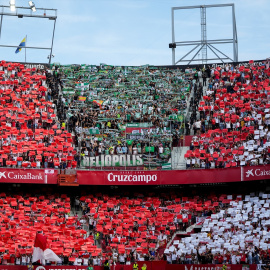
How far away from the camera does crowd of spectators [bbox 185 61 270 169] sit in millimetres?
51031

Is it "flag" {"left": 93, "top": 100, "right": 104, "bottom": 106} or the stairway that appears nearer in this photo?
the stairway

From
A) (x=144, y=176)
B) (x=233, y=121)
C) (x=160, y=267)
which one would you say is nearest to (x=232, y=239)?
(x=160, y=267)

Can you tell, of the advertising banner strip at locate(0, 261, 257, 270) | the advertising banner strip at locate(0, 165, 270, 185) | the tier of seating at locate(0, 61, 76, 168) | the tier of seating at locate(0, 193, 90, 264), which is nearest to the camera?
the advertising banner strip at locate(0, 261, 257, 270)

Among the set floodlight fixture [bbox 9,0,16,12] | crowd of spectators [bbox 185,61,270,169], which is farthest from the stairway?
floodlight fixture [bbox 9,0,16,12]

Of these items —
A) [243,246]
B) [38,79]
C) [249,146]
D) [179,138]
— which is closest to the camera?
[243,246]

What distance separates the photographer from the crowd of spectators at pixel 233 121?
51.0m

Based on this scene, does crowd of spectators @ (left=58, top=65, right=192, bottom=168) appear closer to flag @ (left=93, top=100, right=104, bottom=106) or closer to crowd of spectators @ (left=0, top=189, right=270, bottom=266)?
flag @ (left=93, top=100, right=104, bottom=106)

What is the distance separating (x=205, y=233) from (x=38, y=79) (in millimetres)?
21749

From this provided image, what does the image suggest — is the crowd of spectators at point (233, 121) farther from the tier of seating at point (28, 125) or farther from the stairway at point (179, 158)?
the tier of seating at point (28, 125)

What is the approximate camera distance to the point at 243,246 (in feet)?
145

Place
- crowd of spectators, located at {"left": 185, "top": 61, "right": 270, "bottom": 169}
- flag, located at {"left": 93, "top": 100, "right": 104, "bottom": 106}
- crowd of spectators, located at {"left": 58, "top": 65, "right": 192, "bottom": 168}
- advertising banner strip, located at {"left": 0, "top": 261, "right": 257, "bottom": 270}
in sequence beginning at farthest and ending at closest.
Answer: flag, located at {"left": 93, "top": 100, "right": 104, "bottom": 106} → crowd of spectators, located at {"left": 58, "top": 65, "right": 192, "bottom": 168} → crowd of spectators, located at {"left": 185, "top": 61, "right": 270, "bottom": 169} → advertising banner strip, located at {"left": 0, "top": 261, "right": 257, "bottom": 270}

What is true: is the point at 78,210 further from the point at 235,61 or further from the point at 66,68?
the point at 235,61

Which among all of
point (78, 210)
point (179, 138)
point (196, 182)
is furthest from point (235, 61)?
point (78, 210)

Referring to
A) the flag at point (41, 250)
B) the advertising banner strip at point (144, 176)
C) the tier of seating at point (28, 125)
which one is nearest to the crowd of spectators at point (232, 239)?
the advertising banner strip at point (144, 176)
